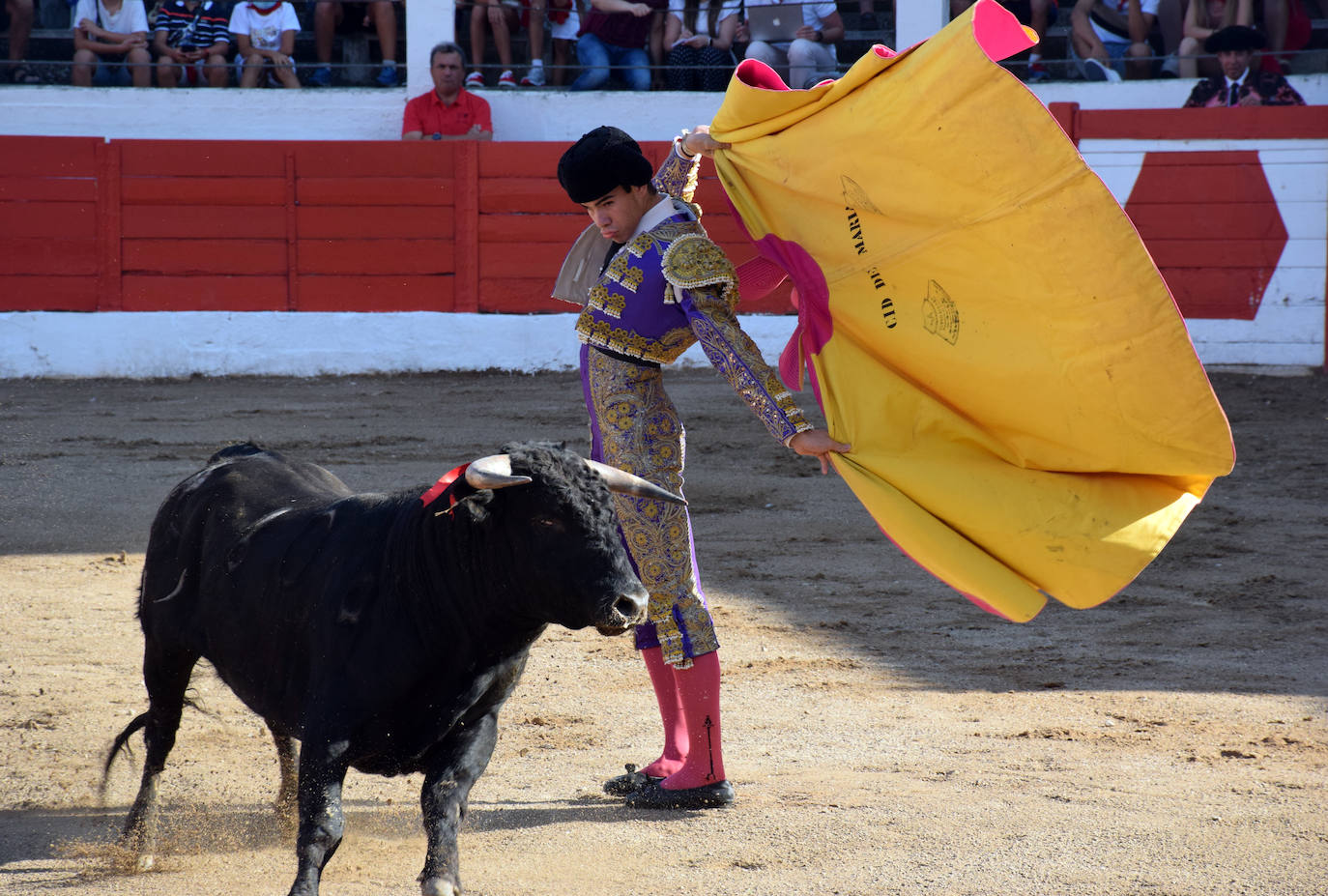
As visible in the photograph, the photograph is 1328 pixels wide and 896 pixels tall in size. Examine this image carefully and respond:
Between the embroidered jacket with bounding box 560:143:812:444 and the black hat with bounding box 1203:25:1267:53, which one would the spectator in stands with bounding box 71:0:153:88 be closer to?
the black hat with bounding box 1203:25:1267:53

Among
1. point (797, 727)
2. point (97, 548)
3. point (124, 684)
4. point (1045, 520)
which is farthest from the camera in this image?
point (97, 548)

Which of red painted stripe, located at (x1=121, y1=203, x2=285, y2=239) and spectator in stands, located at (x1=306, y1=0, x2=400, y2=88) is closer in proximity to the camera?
red painted stripe, located at (x1=121, y1=203, x2=285, y2=239)

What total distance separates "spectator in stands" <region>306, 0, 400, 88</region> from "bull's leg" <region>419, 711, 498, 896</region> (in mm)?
6950

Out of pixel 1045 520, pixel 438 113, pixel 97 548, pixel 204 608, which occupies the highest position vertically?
pixel 438 113

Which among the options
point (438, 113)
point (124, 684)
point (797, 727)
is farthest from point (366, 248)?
point (797, 727)

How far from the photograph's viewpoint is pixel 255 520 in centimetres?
243

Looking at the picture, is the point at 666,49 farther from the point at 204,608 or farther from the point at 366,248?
the point at 204,608

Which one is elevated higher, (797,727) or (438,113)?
(438,113)

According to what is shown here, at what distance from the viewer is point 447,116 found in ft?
27.4

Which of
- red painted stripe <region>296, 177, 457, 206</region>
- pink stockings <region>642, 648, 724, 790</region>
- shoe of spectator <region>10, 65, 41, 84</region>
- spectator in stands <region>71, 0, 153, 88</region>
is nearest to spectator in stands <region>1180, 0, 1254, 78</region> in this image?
red painted stripe <region>296, 177, 457, 206</region>

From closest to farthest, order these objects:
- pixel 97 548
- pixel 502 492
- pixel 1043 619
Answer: pixel 502 492
pixel 1043 619
pixel 97 548

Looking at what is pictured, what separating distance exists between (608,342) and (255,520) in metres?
0.68

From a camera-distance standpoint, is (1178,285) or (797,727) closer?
(797,727)

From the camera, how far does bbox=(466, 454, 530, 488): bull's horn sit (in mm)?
2049
